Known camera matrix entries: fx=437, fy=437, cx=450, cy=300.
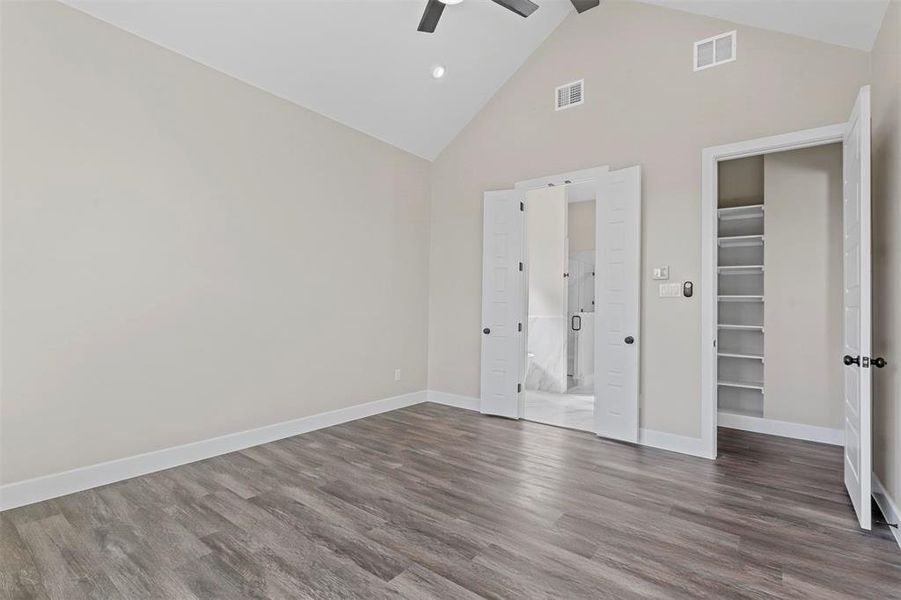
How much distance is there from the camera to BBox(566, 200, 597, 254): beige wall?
7.81 meters

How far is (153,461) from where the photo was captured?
3156mm

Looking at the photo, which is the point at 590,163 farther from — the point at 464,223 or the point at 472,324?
the point at 472,324

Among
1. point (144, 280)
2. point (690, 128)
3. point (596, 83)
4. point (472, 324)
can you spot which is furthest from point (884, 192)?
point (144, 280)

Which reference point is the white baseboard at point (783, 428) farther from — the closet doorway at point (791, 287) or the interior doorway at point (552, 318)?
the interior doorway at point (552, 318)

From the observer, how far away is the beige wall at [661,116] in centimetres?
332

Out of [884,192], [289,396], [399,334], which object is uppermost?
[884,192]

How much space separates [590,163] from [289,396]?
365 centimetres

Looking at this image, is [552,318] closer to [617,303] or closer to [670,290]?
[617,303]

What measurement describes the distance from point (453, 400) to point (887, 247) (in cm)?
401

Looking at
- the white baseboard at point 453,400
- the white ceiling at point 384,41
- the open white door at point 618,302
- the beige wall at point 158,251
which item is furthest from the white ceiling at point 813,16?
the white baseboard at point 453,400

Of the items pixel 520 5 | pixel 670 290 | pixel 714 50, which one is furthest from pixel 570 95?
pixel 670 290

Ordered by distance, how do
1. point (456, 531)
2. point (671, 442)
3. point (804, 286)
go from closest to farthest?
point (456, 531) → point (671, 442) → point (804, 286)

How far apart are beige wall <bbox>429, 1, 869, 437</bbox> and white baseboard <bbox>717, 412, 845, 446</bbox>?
4.21ft

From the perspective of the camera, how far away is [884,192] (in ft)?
8.79
